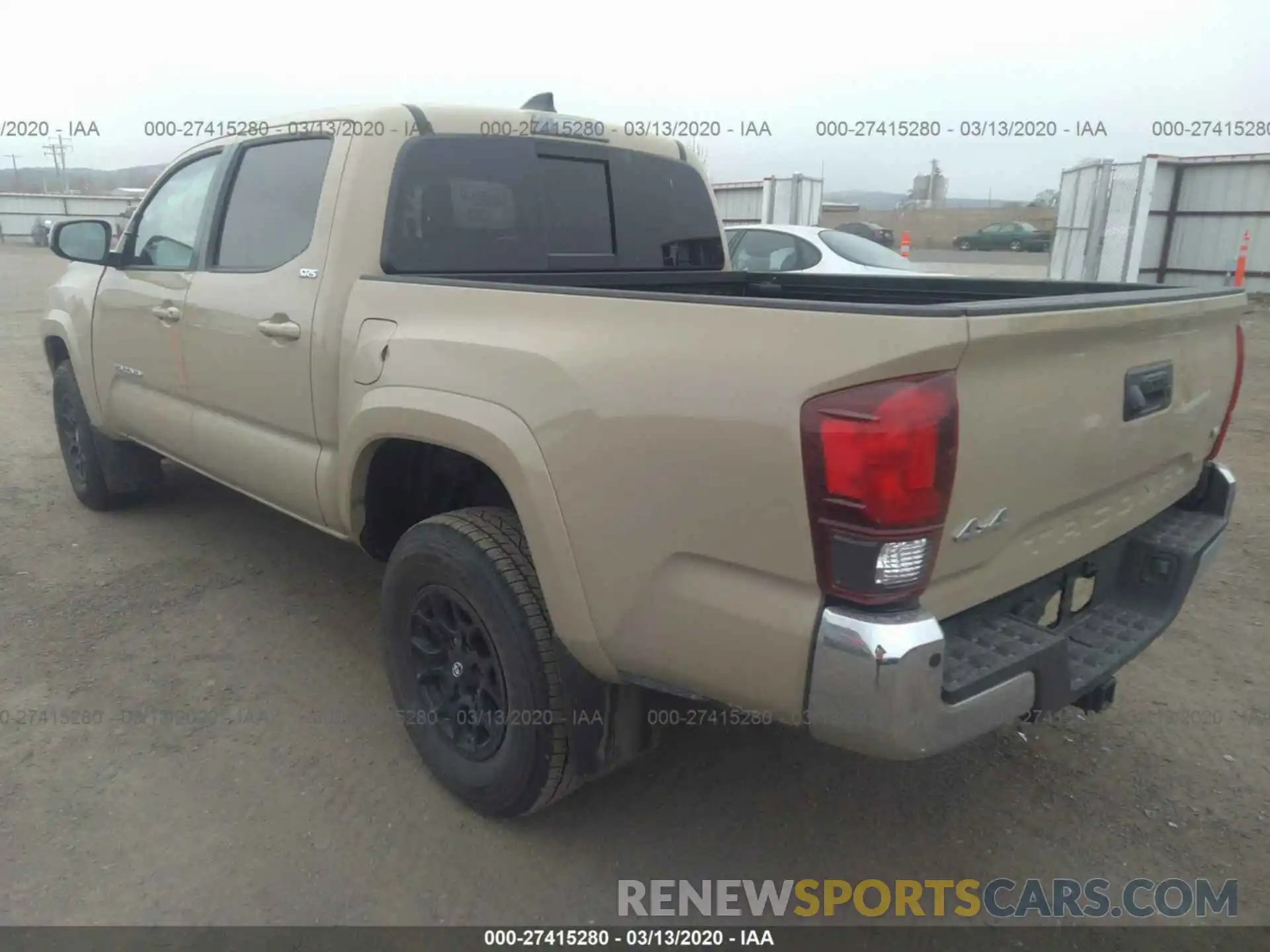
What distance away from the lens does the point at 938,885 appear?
2.41 metres

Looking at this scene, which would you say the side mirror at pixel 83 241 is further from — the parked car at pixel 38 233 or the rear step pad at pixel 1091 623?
the parked car at pixel 38 233

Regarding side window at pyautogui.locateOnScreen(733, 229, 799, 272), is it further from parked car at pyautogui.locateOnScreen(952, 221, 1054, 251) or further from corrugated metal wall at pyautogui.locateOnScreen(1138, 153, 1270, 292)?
parked car at pyautogui.locateOnScreen(952, 221, 1054, 251)

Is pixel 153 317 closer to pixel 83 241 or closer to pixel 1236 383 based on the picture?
pixel 83 241

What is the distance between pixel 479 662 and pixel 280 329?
1381 mm

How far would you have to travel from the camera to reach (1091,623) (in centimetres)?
243

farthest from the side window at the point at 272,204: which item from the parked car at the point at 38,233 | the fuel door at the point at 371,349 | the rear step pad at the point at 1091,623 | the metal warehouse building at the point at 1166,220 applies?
the parked car at the point at 38,233

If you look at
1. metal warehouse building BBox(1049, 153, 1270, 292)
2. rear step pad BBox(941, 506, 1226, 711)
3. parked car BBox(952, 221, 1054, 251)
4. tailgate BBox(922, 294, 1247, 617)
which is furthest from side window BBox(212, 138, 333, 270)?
parked car BBox(952, 221, 1054, 251)

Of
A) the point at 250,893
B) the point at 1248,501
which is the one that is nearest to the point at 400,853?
the point at 250,893

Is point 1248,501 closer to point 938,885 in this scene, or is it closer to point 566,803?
point 938,885

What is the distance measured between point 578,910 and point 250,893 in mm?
857

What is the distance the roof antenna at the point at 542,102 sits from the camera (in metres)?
3.58

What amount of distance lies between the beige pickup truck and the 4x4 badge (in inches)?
0.7

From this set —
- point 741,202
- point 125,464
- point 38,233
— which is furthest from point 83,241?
point 38,233

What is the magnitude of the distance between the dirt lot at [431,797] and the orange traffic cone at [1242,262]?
13.9 metres
